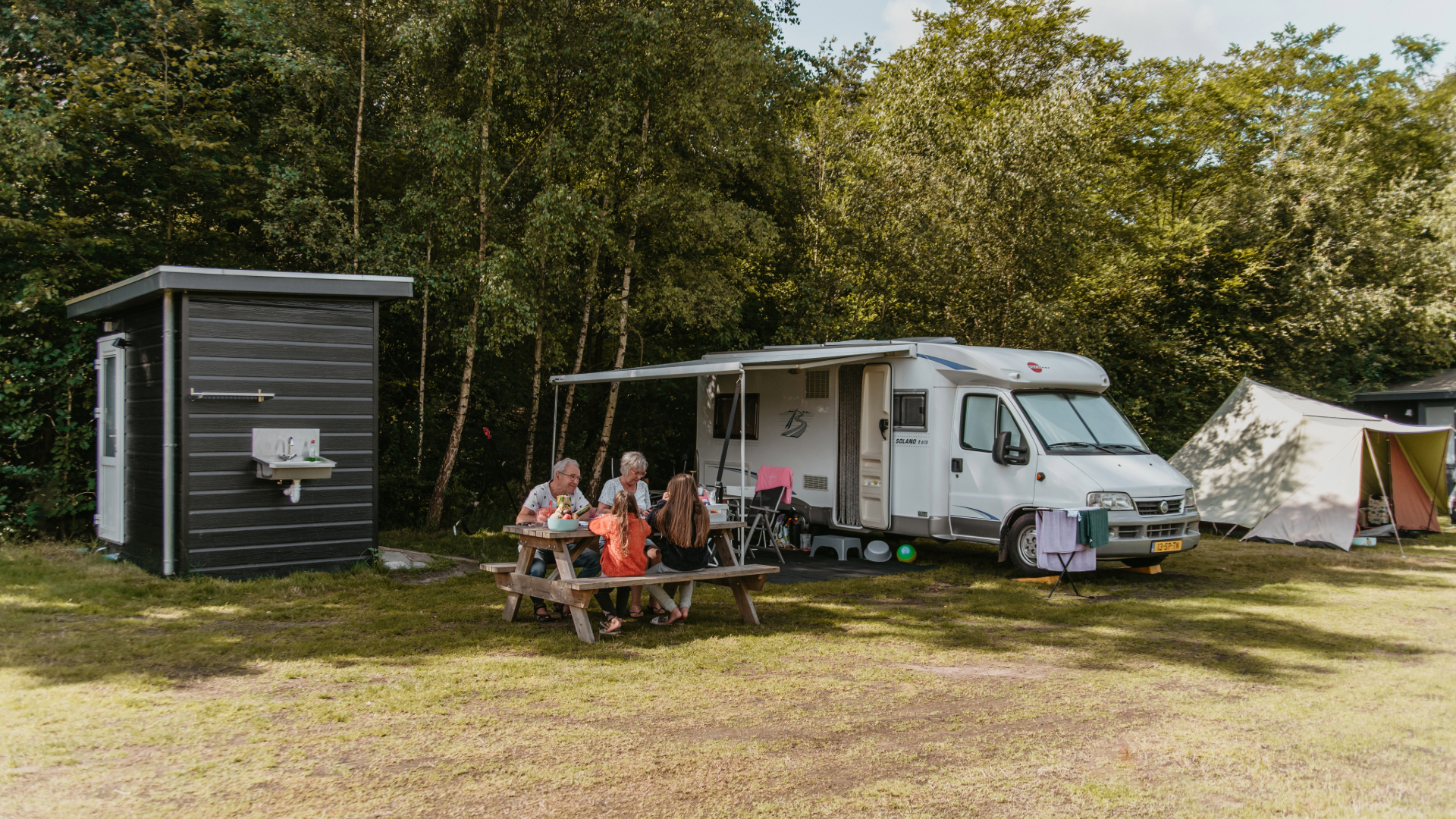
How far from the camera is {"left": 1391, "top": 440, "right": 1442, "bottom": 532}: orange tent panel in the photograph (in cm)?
1218

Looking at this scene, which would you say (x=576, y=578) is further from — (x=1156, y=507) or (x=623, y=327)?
(x=623, y=327)

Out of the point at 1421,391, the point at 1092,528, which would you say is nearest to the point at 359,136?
the point at 1092,528

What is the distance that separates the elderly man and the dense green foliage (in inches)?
172

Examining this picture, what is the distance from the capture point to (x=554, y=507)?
684 cm

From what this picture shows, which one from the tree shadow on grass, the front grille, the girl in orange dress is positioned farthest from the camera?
the front grille

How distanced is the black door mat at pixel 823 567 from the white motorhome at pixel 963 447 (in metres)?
0.37

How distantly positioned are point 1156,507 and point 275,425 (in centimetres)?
758

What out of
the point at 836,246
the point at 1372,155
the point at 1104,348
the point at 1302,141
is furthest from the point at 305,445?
the point at 1372,155

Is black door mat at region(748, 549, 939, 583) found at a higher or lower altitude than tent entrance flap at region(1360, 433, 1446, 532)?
lower

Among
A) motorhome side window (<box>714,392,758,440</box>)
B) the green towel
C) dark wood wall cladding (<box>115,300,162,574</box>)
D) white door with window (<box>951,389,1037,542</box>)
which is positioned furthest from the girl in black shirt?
motorhome side window (<box>714,392,758,440</box>)

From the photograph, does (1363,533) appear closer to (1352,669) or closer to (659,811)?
(1352,669)

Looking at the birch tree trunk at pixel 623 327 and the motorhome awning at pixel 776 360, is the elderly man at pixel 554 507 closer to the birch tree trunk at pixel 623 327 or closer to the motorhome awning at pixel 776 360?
the motorhome awning at pixel 776 360

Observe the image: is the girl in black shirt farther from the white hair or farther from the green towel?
the green towel

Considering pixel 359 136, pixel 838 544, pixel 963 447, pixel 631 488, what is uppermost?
pixel 359 136
